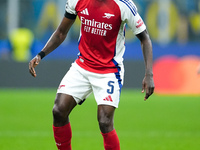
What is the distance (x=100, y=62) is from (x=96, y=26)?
1.43ft

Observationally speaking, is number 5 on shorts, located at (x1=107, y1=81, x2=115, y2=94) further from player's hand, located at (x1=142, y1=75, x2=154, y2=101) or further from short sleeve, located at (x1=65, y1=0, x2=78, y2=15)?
short sleeve, located at (x1=65, y1=0, x2=78, y2=15)

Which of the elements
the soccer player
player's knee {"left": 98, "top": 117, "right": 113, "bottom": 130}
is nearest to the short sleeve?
the soccer player

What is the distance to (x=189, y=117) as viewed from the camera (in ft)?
40.8

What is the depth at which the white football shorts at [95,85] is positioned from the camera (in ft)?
20.7

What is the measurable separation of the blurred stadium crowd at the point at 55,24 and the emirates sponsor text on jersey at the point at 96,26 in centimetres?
1273

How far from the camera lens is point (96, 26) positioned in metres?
6.31

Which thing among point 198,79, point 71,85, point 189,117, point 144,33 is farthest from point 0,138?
point 198,79

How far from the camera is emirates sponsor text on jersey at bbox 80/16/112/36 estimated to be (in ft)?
20.6

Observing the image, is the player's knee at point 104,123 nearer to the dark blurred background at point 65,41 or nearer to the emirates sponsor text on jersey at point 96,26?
the emirates sponsor text on jersey at point 96,26

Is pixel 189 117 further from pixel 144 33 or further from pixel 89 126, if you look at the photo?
pixel 144 33

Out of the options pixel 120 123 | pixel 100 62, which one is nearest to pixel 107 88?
pixel 100 62

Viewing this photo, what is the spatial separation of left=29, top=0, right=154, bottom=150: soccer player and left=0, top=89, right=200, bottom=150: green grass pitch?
2.08 meters

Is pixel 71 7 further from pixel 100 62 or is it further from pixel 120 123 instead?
pixel 120 123

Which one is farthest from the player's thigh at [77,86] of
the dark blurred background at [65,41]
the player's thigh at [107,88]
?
the dark blurred background at [65,41]
